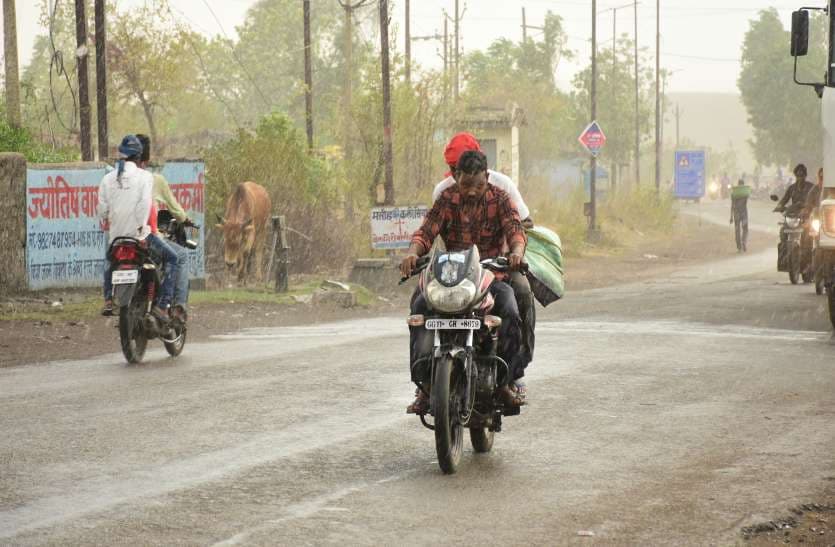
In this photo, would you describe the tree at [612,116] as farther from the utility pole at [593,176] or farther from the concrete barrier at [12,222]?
the concrete barrier at [12,222]

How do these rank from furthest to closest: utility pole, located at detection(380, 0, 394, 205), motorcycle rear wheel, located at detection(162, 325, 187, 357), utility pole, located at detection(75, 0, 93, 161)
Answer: utility pole, located at detection(380, 0, 394, 205), utility pole, located at detection(75, 0, 93, 161), motorcycle rear wheel, located at detection(162, 325, 187, 357)

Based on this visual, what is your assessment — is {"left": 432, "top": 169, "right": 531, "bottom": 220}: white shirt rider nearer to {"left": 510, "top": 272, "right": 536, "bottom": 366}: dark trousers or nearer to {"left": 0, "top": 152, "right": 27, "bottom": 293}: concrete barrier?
{"left": 510, "top": 272, "right": 536, "bottom": 366}: dark trousers

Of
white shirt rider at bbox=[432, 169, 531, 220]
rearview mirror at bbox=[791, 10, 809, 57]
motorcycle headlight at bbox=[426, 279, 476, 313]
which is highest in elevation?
rearview mirror at bbox=[791, 10, 809, 57]

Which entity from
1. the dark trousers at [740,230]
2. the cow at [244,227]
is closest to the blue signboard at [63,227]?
the cow at [244,227]

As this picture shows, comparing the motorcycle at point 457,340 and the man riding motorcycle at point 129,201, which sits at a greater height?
the man riding motorcycle at point 129,201

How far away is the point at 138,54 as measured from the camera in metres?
52.8

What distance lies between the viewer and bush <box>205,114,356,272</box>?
2622 cm

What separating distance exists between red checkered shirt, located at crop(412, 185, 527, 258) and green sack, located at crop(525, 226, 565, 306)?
0.33 m

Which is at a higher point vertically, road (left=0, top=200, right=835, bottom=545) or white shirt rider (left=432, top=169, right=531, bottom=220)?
white shirt rider (left=432, top=169, right=531, bottom=220)

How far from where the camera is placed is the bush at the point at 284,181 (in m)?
26.2

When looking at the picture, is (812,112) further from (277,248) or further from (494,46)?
(277,248)

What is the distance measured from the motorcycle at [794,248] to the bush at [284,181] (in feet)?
27.7

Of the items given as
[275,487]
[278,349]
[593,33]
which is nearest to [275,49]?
[593,33]

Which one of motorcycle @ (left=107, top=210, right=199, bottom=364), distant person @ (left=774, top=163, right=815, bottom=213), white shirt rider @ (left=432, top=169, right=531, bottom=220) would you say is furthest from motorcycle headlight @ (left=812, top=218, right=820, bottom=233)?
white shirt rider @ (left=432, top=169, right=531, bottom=220)
